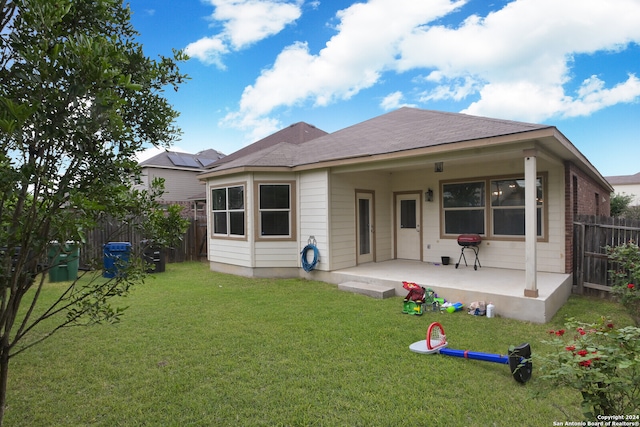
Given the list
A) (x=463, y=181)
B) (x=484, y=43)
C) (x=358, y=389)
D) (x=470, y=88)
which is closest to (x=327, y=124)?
(x=470, y=88)

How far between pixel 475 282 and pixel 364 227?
320cm

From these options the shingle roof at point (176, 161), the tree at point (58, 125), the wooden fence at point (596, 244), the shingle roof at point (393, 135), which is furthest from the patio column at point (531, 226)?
the shingle roof at point (176, 161)

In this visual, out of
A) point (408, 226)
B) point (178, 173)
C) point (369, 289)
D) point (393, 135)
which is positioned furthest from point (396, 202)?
point (178, 173)

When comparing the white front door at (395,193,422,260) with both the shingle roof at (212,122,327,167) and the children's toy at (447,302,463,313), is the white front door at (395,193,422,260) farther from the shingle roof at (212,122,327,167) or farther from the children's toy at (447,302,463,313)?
the shingle roof at (212,122,327,167)

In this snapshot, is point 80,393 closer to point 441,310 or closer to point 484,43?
point 441,310

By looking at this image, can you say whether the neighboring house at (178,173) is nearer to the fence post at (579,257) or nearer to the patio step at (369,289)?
the patio step at (369,289)

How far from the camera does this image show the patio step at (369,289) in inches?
252

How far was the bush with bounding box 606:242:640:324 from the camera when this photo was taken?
4.94 meters

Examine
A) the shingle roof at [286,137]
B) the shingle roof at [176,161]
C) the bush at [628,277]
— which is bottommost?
the bush at [628,277]

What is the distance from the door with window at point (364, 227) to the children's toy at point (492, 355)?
168 inches

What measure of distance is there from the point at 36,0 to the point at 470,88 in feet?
51.4

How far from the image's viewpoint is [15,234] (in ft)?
5.40

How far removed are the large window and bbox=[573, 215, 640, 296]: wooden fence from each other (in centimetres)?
70

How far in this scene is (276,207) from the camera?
847 cm
